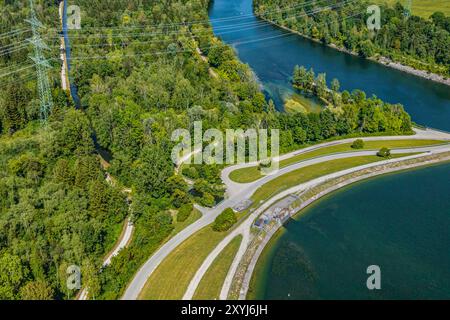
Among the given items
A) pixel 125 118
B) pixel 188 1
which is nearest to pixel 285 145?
pixel 125 118

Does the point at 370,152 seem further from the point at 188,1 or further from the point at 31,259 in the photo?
→ the point at 188,1

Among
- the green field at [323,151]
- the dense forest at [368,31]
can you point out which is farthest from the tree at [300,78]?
the dense forest at [368,31]

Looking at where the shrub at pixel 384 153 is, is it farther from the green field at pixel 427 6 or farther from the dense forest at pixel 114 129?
the green field at pixel 427 6

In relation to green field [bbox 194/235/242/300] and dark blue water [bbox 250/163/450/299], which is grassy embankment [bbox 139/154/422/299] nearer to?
green field [bbox 194/235/242/300]

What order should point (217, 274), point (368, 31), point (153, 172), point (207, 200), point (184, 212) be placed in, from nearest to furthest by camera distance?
point (217, 274) < point (184, 212) < point (207, 200) < point (153, 172) < point (368, 31)

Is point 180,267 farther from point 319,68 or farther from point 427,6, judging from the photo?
point 427,6

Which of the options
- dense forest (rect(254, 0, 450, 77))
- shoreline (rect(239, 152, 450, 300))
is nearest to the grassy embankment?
shoreline (rect(239, 152, 450, 300))

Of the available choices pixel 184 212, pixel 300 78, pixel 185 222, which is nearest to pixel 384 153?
pixel 300 78
